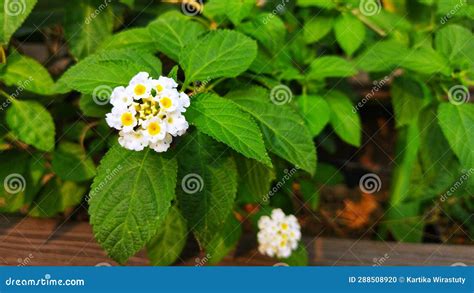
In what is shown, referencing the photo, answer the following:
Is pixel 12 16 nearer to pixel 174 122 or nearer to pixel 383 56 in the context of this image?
pixel 174 122

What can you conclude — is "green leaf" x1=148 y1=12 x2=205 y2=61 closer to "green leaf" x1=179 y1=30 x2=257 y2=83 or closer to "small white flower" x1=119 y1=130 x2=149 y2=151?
"green leaf" x1=179 y1=30 x2=257 y2=83

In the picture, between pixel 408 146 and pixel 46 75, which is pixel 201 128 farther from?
pixel 408 146

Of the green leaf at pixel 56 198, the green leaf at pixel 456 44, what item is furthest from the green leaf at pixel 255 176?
the green leaf at pixel 456 44

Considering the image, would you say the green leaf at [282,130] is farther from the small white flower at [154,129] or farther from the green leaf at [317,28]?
the green leaf at [317,28]

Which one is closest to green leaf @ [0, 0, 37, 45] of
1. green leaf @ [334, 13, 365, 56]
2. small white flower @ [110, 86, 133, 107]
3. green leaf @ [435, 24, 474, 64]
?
small white flower @ [110, 86, 133, 107]

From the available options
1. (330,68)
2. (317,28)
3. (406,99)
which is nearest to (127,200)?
(330,68)

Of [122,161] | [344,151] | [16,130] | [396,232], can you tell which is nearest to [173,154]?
[122,161]

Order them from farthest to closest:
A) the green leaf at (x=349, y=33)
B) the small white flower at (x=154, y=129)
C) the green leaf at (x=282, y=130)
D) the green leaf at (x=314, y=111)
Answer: the green leaf at (x=349, y=33) → the green leaf at (x=314, y=111) → the green leaf at (x=282, y=130) → the small white flower at (x=154, y=129)
